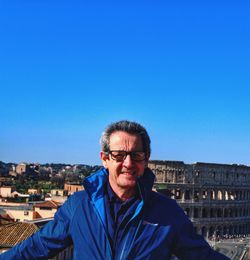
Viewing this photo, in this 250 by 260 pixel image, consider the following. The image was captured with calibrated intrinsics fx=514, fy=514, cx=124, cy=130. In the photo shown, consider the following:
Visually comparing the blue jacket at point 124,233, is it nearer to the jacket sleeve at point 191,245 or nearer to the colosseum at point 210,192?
the jacket sleeve at point 191,245

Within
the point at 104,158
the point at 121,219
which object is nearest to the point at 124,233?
the point at 121,219

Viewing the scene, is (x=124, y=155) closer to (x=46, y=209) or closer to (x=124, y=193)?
(x=124, y=193)

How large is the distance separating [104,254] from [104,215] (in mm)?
252

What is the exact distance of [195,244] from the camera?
10.4 ft

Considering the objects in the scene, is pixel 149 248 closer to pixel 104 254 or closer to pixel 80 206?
pixel 104 254

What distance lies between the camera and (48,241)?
3418 mm

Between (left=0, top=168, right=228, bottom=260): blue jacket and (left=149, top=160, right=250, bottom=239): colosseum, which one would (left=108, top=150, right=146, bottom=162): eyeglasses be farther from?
(left=149, top=160, right=250, bottom=239): colosseum

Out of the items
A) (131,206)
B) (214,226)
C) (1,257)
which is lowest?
(214,226)

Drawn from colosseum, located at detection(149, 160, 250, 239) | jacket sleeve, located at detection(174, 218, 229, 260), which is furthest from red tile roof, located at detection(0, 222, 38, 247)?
colosseum, located at detection(149, 160, 250, 239)

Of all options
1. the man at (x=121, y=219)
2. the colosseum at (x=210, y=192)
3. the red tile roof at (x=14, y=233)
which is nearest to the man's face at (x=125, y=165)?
the man at (x=121, y=219)

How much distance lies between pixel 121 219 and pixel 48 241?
562 mm

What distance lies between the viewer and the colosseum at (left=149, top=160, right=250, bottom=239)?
55.8 metres

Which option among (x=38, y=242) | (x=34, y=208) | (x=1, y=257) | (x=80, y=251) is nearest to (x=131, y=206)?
(x=80, y=251)

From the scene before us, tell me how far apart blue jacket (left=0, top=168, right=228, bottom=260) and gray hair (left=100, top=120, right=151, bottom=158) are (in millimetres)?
176
